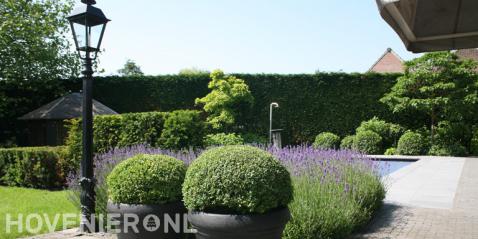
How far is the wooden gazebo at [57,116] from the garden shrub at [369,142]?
943 cm

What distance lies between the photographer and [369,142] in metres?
16.2

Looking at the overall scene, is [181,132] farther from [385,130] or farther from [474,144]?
[474,144]

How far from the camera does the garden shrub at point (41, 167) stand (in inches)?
373

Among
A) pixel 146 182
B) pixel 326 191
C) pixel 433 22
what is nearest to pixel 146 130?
pixel 146 182

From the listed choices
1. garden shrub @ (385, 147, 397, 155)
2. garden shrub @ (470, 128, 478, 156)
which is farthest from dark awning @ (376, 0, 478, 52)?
garden shrub @ (470, 128, 478, 156)

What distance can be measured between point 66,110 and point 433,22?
13.3m

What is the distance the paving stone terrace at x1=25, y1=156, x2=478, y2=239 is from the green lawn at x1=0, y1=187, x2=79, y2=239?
0.74 m

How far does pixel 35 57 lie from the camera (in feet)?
49.1

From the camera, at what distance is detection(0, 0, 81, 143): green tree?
546 inches

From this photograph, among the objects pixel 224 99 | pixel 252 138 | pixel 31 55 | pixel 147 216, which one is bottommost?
pixel 147 216

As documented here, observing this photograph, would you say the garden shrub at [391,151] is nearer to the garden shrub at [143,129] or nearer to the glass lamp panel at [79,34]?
the garden shrub at [143,129]

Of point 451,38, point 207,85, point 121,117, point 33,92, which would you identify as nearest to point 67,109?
point 33,92

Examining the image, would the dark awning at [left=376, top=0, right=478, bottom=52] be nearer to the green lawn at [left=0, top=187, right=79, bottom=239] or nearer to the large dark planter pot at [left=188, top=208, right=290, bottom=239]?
the large dark planter pot at [left=188, top=208, right=290, bottom=239]

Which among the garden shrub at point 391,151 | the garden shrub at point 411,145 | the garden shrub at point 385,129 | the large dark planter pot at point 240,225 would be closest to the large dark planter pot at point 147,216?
the large dark planter pot at point 240,225
